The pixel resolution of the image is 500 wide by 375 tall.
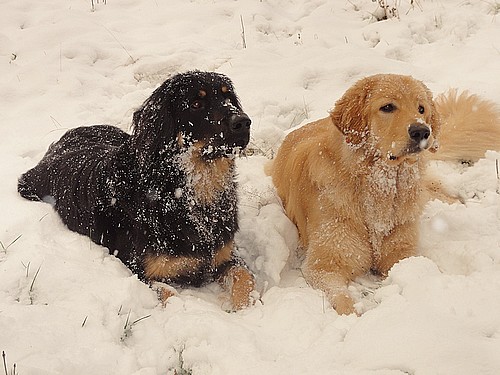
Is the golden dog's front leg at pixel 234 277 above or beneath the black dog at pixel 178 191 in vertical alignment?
beneath

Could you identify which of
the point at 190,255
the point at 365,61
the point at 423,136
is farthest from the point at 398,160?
the point at 365,61

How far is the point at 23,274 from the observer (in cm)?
283

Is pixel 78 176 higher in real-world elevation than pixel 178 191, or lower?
lower

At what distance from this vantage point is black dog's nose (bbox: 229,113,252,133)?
316cm

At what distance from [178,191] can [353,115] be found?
126 cm

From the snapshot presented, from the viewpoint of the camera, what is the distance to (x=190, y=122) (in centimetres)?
324

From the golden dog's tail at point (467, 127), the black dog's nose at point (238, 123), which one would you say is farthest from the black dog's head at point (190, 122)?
the golden dog's tail at point (467, 127)

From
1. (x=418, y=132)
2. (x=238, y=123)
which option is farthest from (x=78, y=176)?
(x=418, y=132)

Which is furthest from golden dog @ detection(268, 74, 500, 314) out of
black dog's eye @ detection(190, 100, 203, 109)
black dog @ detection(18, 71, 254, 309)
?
black dog's eye @ detection(190, 100, 203, 109)

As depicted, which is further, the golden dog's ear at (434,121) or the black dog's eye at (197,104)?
the golden dog's ear at (434,121)

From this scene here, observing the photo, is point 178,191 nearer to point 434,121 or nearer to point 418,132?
point 418,132

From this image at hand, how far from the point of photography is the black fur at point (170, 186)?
10.6ft

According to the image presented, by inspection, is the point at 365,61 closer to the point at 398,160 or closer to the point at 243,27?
the point at 243,27

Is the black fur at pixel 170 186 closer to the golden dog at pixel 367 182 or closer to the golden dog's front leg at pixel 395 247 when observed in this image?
the golden dog at pixel 367 182
